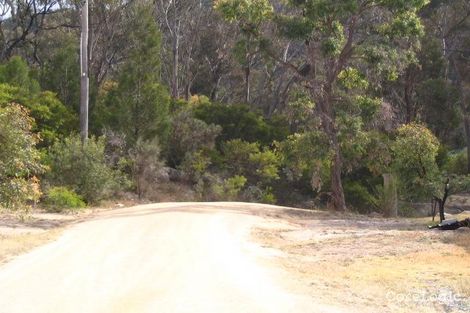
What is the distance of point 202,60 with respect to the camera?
52906 mm

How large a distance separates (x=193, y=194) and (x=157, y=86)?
6.12 metres

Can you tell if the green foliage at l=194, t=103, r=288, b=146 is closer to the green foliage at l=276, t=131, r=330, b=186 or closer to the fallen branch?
the green foliage at l=276, t=131, r=330, b=186

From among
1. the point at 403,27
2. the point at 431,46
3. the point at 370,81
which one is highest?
the point at 431,46

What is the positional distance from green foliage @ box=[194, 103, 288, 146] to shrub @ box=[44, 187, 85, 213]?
737 inches

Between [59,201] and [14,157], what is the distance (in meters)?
7.39

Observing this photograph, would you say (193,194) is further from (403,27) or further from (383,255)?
(383,255)

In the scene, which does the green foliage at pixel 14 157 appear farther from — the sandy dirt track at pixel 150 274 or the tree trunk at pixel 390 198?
the tree trunk at pixel 390 198

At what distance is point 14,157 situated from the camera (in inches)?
570

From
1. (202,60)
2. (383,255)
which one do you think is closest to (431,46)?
(202,60)

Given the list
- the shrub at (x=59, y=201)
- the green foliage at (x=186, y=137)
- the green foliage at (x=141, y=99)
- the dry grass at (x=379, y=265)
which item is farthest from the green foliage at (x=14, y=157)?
the green foliage at (x=186, y=137)

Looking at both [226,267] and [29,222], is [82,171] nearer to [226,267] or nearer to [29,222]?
[29,222]

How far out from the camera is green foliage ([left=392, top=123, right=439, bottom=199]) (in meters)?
20.6

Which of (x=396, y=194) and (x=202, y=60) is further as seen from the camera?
(x=202, y=60)

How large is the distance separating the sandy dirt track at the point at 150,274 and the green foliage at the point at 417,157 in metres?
7.31
